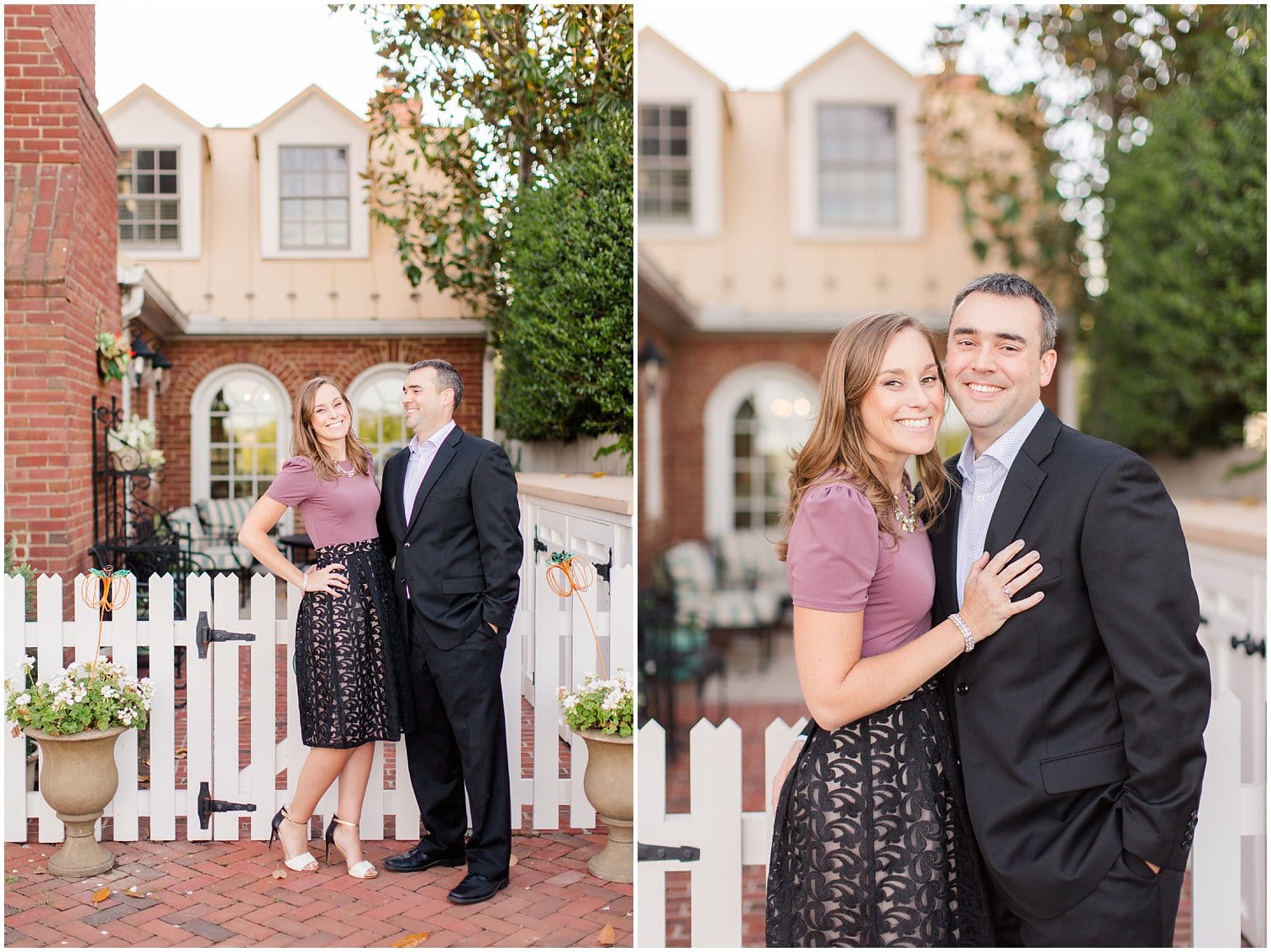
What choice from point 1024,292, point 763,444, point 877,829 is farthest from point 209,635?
point 763,444

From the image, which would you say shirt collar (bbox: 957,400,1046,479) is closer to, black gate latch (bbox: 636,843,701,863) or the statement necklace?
the statement necklace

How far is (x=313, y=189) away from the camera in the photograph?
3396mm

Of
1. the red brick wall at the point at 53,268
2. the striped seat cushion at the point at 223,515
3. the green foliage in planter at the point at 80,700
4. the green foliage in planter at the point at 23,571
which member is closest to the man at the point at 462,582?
the striped seat cushion at the point at 223,515

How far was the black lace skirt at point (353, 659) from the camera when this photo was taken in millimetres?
3223

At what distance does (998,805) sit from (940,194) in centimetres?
1279

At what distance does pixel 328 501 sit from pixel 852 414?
1.89 metres

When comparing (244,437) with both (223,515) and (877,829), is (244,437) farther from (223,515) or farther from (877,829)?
(877,829)

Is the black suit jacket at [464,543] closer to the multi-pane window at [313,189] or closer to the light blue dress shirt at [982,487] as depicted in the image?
the multi-pane window at [313,189]

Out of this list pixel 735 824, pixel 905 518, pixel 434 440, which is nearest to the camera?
pixel 905 518

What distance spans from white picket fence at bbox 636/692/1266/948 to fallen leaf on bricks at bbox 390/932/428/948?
88cm

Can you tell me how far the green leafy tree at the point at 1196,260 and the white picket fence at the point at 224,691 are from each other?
24.1 feet

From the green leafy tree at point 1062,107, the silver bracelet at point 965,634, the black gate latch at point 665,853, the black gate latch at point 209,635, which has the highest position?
the green leafy tree at point 1062,107

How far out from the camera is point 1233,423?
29.9ft

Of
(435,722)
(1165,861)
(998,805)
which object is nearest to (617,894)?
(435,722)
